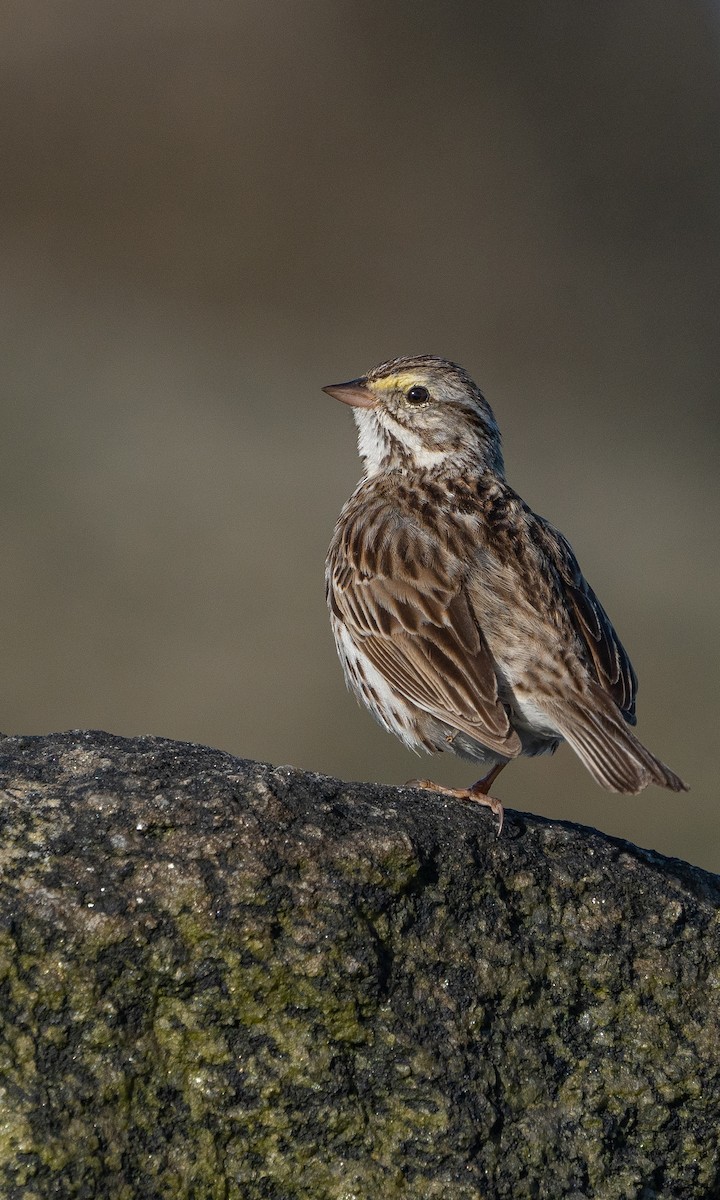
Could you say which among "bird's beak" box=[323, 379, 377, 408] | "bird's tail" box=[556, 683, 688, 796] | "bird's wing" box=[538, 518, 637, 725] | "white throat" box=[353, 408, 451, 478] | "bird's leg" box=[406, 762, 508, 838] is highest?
"bird's beak" box=[323, 379, 377, 408]

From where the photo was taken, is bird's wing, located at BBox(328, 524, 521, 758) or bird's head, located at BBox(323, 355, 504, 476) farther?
bird's head, located at BBox(323, 355, 504, 476)

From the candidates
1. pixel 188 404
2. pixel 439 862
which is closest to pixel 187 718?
pixel 188 404

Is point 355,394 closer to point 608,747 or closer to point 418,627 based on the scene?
point 418,627

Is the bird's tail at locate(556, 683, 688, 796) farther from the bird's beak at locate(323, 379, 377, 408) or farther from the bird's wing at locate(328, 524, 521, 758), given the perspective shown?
the bird's beak at locate(323, 379, 377, 408)

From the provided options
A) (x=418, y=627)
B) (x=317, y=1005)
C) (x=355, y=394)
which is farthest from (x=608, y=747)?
(x=355, y=394)

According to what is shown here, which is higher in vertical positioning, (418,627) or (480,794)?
(418,627)

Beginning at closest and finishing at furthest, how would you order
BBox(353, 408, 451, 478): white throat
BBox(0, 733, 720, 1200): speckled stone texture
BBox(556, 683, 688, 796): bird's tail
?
BBox(0, 733, 720, 1200): speckled stone texture, BBox(556, 683, 688, 796): bird's tail, BBox(353, 408, 451, 478): white throat

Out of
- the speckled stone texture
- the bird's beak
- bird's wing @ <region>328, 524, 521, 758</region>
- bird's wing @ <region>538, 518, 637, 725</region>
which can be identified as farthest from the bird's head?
the speckled stone texture

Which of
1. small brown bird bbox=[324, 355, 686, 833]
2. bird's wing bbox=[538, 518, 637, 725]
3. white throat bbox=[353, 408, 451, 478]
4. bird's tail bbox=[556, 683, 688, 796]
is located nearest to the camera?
bird's tail bbox=[556, 683, 688, 796]
